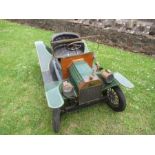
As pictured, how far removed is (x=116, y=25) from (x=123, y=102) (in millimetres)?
4264

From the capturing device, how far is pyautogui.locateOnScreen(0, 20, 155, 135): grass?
4.91 m

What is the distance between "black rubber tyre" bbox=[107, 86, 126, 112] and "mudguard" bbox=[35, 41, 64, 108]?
1103mm

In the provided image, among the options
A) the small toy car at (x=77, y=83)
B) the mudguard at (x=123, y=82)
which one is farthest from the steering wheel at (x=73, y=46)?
the mudguard at (x=123, y=82)

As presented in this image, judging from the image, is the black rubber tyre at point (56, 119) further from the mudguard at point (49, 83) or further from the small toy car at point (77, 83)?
the mudguard at point (49, 83)

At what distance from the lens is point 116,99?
17.0 ft

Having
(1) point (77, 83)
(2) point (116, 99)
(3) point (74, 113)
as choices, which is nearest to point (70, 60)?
(1) point (77, 83)

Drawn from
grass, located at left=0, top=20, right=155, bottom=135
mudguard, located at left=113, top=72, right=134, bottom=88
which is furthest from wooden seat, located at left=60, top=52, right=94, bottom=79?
grass, located at left=0, top=20, right=155, bottom=135

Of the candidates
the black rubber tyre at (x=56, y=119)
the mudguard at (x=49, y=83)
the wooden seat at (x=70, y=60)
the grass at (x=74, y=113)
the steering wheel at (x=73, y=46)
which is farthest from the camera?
the steering wheel at (x=73, y=46)

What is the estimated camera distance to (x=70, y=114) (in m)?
5.16

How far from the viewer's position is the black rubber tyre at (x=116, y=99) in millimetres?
4961

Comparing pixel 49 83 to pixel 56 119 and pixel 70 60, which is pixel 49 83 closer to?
pixel 70 60

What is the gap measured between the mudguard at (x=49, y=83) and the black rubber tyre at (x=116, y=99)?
1103 millimetres

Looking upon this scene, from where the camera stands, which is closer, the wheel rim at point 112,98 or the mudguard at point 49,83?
the mudguard at point 49,83

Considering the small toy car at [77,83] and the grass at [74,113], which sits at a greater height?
the small toy car at [77,83]
